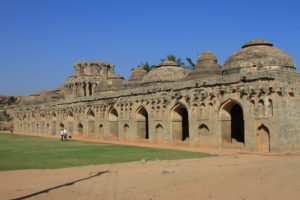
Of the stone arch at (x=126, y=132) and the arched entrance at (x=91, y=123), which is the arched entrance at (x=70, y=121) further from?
the stone arch at (x=126, y=132)

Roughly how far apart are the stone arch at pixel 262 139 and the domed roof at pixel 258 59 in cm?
430

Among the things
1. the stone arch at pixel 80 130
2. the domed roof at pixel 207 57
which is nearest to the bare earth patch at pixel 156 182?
the domed roof at pixel 207 57

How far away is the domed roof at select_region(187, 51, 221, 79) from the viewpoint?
25.1 m

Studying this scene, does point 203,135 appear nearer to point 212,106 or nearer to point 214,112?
point 214,112

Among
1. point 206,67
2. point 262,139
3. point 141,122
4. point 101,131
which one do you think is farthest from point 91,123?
point 262,139

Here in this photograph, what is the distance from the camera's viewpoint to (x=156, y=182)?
9.52 m

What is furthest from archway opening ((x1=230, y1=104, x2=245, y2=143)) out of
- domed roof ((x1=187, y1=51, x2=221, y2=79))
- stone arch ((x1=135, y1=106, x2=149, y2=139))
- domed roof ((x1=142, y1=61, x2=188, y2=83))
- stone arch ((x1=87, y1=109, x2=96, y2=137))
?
stone arch ((x1=87, y1=109, x2=96, y2=137))

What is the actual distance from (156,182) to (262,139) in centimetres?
1031

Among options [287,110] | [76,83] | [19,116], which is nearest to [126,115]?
[287,110]

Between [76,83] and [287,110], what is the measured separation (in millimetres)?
38792

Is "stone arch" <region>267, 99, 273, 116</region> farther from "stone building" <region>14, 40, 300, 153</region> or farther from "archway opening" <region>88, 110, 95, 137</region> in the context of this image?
"archway opening" <region>88, 110, 95, 137</region>

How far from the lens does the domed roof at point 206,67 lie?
25.1 m

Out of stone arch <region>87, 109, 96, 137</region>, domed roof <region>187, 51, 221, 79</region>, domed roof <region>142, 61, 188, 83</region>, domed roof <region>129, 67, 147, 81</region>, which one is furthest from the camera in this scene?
domed roof <region>129, 67, 147, 81</region>

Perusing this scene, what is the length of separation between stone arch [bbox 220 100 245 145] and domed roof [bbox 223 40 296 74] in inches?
99.5
